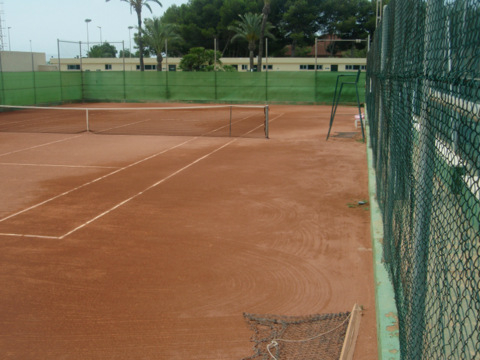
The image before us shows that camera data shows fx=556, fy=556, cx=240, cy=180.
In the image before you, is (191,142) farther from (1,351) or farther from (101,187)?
(1,351)

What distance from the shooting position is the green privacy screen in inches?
1377

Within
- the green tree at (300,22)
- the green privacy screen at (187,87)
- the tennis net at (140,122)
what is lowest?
the tennis net at (140,122)

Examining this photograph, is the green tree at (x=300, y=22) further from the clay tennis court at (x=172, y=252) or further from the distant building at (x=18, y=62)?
the clay tennis court at (x=172, y=252)

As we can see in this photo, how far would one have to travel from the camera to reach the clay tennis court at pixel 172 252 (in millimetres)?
5051

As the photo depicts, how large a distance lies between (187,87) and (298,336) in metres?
33.2

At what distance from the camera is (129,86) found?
3772 cm

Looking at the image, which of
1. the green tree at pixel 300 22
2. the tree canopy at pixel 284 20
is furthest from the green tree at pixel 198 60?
the green tree at pixel 300 22

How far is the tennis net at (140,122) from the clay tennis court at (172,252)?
627 cm

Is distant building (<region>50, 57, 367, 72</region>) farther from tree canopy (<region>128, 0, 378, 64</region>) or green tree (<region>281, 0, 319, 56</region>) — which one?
green tree (<region>281, 0, 319, 56</region>)

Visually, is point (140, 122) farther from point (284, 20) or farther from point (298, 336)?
point (284, 20)

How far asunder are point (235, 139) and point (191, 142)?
1559 mm

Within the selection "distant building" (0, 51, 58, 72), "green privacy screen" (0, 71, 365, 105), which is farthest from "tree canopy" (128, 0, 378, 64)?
"green privacy screen" (0, 71, 365, 105)

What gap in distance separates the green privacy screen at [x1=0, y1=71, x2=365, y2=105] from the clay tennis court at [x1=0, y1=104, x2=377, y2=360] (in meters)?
21.5

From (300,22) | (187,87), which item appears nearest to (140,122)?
(187,87)
